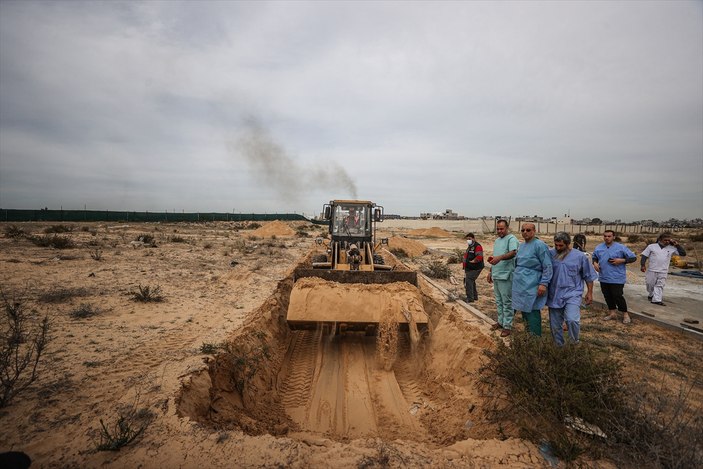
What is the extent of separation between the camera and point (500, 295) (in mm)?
5551

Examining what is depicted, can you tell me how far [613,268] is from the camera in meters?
6.32

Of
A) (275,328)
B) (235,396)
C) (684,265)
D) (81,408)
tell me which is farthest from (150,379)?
(684,265)

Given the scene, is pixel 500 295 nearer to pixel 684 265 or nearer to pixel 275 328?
pixel 275 328

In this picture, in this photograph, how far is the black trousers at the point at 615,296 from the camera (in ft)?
21.6

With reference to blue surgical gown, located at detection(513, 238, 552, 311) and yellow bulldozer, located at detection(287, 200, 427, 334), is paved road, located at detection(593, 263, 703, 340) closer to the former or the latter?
blue surgical gown, located at detection(513, 238, 552, 311)

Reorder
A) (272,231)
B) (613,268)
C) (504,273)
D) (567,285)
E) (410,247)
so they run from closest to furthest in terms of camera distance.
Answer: (567,285) < (504,273) < (613,268) < (410,247) < (272,231)

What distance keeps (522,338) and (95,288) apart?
371 inches

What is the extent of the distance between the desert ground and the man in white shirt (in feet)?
5.50

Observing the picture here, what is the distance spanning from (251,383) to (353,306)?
2.00 m

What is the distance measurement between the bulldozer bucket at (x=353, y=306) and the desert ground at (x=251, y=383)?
0.15 meters

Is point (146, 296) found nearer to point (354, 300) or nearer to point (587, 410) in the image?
point (354, 300)

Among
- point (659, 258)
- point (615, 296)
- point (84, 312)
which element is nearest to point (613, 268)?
point (615, 296)

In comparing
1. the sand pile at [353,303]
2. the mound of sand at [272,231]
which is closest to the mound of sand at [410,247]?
the mound of sand at [272,231]

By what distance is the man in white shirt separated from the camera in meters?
7.25
